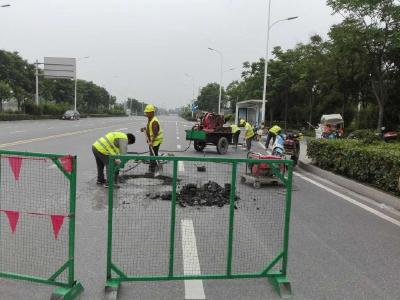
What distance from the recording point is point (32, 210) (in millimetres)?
4957

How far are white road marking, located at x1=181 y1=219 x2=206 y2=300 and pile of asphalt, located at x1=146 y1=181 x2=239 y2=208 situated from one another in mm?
285

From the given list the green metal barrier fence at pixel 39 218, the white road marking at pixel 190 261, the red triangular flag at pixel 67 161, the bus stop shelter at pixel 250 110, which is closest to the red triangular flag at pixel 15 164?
the green metal barrier fence at pixel 39 218

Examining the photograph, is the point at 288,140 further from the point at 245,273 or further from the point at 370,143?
the point at 245,273

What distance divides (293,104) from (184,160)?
44266mm

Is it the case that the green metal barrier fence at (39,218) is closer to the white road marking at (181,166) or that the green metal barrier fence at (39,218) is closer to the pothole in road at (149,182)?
the pothole in road at (149,182)

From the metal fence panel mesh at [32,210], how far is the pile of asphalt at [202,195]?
3.50 ft

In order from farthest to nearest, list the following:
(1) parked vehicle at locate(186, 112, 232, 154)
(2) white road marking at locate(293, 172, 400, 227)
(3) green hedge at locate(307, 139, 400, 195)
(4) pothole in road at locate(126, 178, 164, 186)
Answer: (1) parked vehicle at locate(186, 112, 232, 154) → (3) green hedge at locate(307, 139, 400, 195) → (2) white road marking at locate(293, 172, 400, 227) → (4) pothole in road at locate(126, 178, 164, 186)

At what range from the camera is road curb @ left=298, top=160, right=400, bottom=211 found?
30.0 ft

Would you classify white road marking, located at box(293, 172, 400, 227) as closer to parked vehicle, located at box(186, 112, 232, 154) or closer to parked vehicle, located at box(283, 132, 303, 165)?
parked vehicle, located at box(283, 132, 303, 165)

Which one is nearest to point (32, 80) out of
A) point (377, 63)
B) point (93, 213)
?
point (377, 63)

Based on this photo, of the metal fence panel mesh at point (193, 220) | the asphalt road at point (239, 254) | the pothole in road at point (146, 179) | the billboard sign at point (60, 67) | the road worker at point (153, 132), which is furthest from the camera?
the billboard sign at point (60, 67)

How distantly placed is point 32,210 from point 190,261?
1760 millimetres

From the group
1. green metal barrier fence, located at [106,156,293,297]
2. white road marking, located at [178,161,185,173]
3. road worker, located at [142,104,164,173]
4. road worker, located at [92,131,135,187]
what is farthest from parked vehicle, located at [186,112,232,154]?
white road marking, located at [178,161,185,173]

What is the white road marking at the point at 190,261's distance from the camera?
14.6 feet
